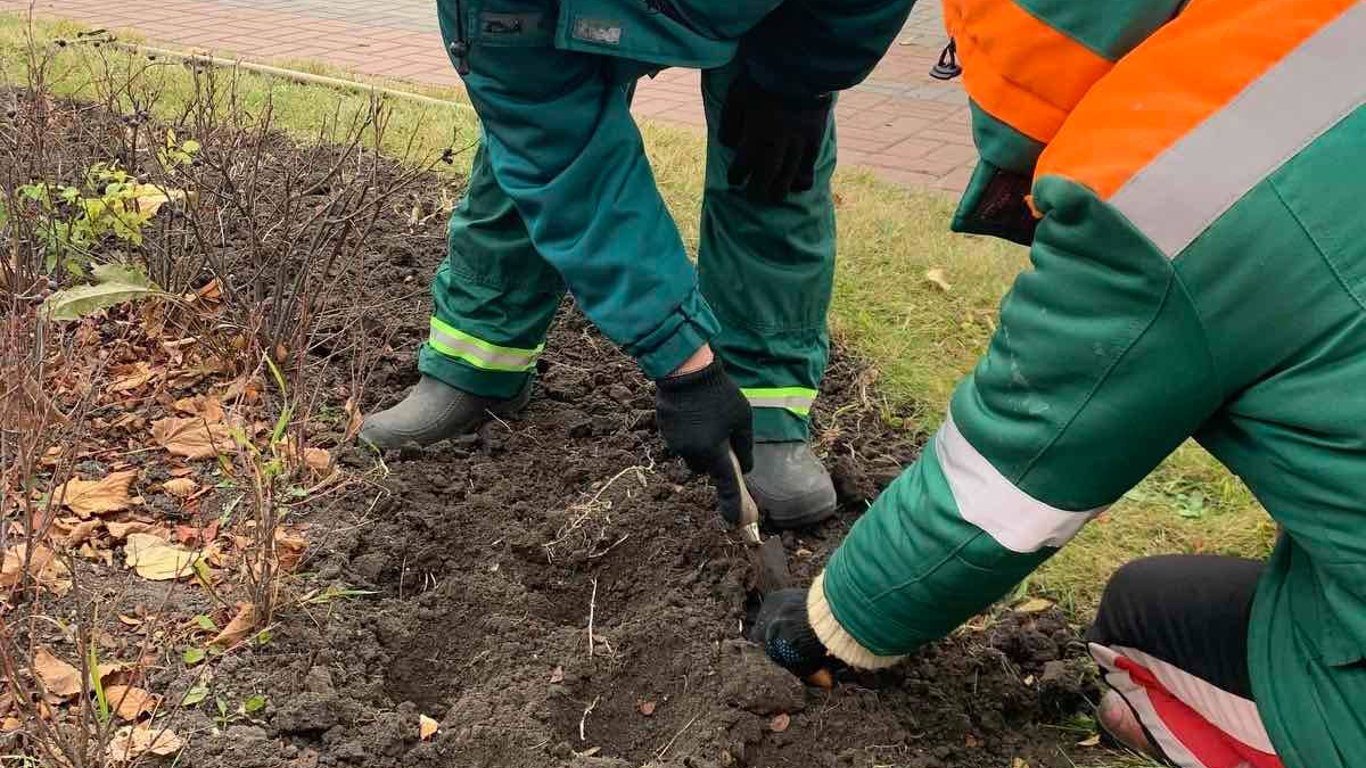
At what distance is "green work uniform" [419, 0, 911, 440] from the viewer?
1818 mm

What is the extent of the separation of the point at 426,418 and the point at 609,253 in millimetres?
796

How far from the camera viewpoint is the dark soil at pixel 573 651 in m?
1.76

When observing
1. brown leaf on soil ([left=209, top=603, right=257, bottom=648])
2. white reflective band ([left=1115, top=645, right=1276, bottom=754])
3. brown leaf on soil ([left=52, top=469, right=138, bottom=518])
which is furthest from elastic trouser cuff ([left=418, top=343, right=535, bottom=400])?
white reflective band ([left=1115, top=645, right=1276, bottom=754])

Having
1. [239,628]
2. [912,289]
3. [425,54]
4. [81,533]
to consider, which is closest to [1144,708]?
[239,628]

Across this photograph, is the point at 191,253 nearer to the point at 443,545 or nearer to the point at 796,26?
the point at 443,545

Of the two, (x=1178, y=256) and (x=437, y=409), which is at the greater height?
(x=1178, y=256)

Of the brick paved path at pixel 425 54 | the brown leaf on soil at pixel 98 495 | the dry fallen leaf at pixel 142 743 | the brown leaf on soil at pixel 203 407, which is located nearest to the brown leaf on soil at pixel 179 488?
the brown leaf on soil at pixel 98 495

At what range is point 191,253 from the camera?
271cm

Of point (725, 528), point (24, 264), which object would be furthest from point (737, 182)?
point (24, 264)

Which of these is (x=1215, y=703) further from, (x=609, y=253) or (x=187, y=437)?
(x=187, y=437)

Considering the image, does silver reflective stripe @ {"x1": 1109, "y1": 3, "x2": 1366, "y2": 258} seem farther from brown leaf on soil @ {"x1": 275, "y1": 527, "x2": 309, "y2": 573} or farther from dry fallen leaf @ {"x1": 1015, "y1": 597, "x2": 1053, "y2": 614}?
brown leaf on soil @ {"x1": 275, "y1": 527, "x2": 309, "y2": 573}

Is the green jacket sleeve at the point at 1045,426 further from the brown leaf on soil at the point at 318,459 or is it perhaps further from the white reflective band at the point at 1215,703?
the brown leaf on soil at the point at 318,459

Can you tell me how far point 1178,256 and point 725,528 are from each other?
1.22 meters

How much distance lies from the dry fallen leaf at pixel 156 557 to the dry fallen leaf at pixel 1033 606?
1.43 meters
